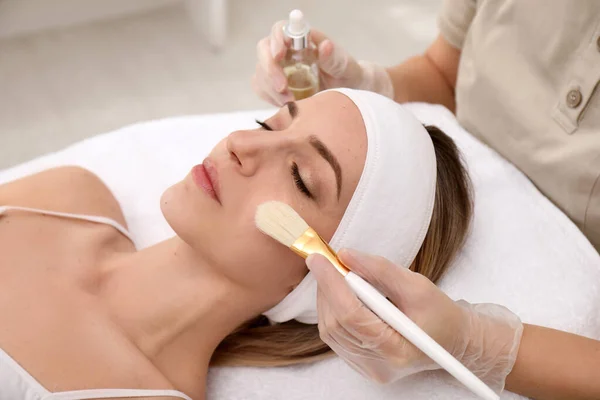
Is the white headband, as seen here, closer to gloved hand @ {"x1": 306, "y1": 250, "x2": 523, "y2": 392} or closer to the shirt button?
gloved hand @ {"x1": 306, "y1": 250, "x2": 523, "y2": 392}

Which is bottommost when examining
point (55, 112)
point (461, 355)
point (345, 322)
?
point (55, 112)

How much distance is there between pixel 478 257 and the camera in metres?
1.18

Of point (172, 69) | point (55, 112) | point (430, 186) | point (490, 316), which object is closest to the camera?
point (490, 316)

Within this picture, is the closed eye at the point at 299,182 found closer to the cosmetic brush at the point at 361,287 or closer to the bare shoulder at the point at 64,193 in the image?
the cosmetic brush at the point at 361,287

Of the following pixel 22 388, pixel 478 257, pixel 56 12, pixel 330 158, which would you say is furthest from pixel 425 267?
pixel 56 12

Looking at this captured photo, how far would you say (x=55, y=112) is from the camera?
7.14 feet

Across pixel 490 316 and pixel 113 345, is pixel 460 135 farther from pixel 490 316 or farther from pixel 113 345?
pixel 113 345

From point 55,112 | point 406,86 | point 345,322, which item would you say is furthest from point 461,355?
point 55,112

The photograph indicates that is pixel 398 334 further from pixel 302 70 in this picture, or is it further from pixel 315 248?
pixel 302 70

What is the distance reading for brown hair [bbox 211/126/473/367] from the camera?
112 centimetres

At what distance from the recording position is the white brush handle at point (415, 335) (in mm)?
707

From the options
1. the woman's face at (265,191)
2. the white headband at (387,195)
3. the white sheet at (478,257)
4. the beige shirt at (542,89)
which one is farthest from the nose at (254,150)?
the beige shirt at (542,89)

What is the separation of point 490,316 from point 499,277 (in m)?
0.20

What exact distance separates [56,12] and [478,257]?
194cm
